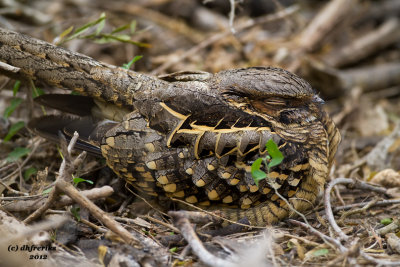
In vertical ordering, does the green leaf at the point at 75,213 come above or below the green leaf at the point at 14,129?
below

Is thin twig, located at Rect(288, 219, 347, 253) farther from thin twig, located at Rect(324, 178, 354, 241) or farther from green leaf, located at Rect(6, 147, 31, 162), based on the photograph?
green leaf, located at Rect(6, 147, 31, 162)

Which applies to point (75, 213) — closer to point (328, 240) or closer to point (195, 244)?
point (195, 244)

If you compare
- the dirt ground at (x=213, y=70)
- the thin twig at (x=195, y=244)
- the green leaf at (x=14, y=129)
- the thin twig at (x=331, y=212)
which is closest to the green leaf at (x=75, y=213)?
the dirt ground at (x=213, y=70)

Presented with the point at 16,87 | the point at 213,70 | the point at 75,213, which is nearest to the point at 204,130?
the point at 75,213

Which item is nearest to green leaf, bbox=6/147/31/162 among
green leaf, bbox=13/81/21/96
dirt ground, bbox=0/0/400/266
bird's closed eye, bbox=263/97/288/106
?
dirt ground, bbox=0/0/400/266

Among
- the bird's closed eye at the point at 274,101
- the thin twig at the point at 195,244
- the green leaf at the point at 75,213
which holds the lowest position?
the thin twig at the point at 195,244

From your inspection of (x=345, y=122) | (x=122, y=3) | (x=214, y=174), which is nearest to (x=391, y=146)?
(x=345, y=122)

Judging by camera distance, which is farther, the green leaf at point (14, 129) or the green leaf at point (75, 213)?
the green leaf at point (14, 129)

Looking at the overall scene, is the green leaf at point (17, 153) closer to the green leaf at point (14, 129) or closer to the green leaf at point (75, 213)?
the green leaf at point (14, 129)
